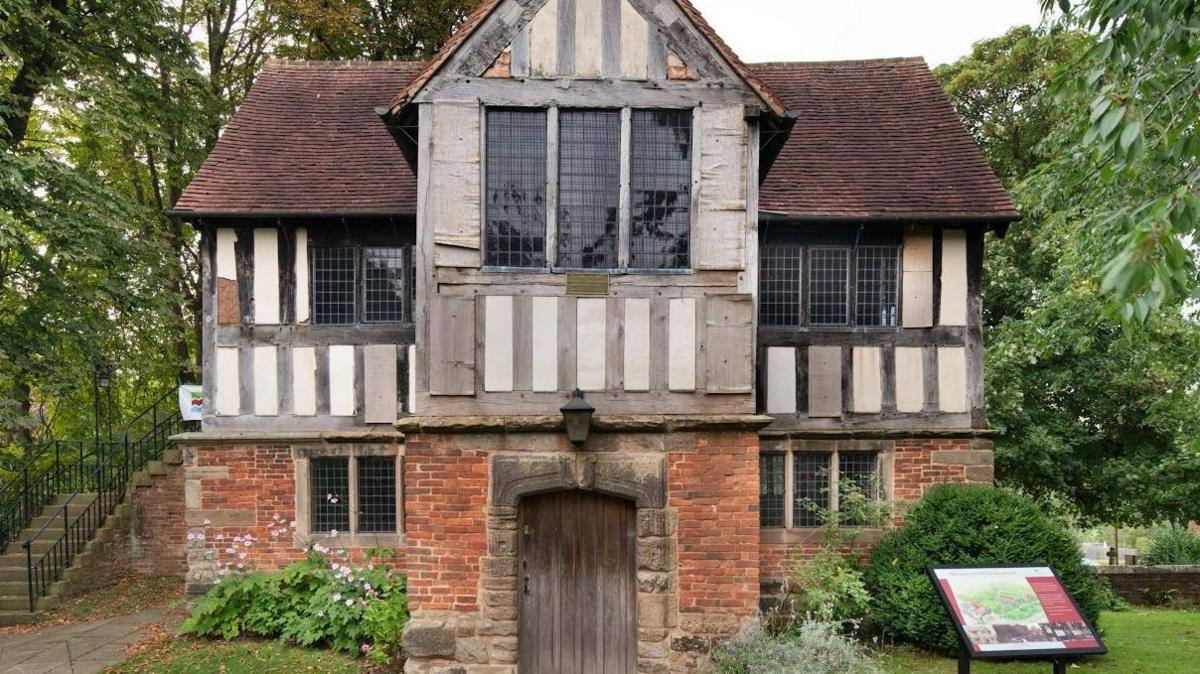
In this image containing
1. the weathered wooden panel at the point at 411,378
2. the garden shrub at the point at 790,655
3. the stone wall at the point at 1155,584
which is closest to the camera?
the garden shrub at the point at 790,655

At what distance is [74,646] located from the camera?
9.73 m

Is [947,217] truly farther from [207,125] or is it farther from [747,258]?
[207,125]

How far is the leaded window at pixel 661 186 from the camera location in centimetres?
786

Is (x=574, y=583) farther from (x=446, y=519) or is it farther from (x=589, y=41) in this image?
(x=589, y=41)

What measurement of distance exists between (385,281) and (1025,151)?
1355 centimetres

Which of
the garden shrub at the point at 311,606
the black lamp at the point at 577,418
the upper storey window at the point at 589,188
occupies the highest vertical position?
the upper storey window at the point at 589,188

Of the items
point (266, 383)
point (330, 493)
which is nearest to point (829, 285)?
point (330, 493)

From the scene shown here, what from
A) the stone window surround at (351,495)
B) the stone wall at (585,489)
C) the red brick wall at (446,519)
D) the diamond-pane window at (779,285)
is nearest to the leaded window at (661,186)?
the stone wall at (585,489)

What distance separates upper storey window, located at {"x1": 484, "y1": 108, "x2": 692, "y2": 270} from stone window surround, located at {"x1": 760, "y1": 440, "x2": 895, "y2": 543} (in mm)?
3906

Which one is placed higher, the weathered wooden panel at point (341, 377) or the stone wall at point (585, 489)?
the weathered wooden panel at point (341, 377)

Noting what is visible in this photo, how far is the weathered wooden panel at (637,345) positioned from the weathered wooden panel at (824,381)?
142 inches

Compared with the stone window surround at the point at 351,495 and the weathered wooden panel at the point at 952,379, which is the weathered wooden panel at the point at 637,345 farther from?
the weathered wooden panel at the point at 952,379

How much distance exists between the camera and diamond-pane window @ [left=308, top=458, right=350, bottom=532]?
10812 millimetres

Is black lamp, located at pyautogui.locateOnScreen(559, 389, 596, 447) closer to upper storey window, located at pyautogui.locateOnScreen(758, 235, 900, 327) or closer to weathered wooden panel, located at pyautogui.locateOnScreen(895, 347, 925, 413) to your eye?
upper storey window, located at pyautogui.locateOnScreen(758, 235, 900, 327)
